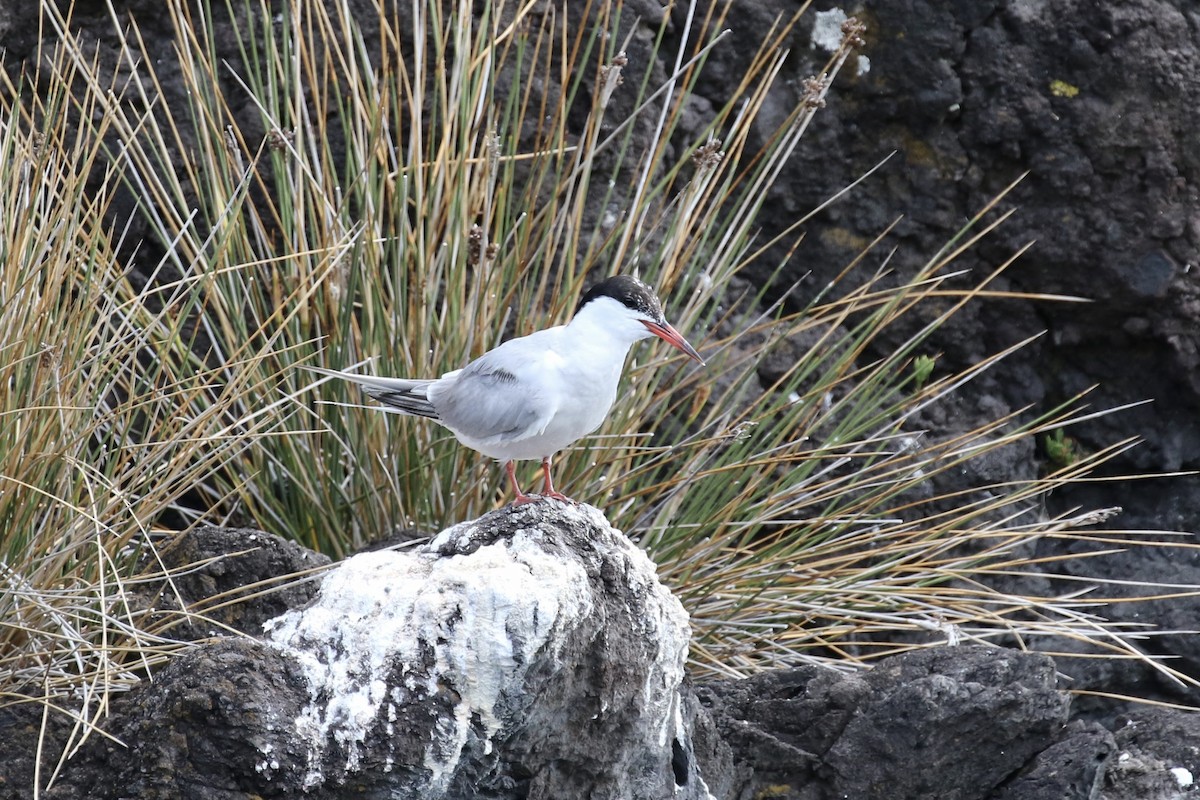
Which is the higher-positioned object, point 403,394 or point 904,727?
point 403,394

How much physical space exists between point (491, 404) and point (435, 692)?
872 mm

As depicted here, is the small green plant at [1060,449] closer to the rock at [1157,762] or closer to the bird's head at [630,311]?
the rock at [1157,762]

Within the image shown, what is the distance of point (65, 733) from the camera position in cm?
230

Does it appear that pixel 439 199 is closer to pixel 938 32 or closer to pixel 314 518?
pixel 314 518

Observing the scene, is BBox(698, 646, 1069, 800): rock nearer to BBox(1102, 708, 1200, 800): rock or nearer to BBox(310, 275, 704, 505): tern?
BBox(1102, 708, 1200, 800): rock

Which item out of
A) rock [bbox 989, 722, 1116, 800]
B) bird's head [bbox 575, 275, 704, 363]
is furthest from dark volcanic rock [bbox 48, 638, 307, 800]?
rock [bbox 989, 722, 1116, 800]

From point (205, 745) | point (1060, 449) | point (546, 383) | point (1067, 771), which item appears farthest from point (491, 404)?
point (1060, 449)

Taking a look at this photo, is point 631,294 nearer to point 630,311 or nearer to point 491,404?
point 630,311

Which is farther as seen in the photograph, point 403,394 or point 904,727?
point 403,394

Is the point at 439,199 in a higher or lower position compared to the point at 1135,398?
higher

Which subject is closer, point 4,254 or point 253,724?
point 253,724

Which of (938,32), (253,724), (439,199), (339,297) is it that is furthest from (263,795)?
(938,32)

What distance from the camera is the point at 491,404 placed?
9.55 ft

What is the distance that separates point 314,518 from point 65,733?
4.10ft
